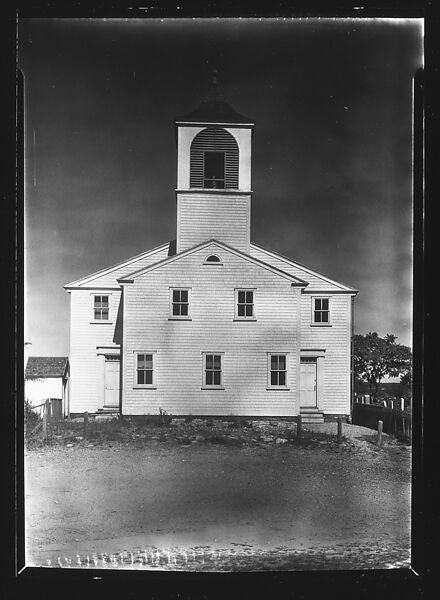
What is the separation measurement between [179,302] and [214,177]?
0.82 metres

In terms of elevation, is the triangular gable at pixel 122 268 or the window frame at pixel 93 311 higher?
the triangular gable at pixel 122 268

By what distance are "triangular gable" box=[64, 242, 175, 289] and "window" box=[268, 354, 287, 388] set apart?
917 millimetres

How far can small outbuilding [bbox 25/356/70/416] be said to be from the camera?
383cm

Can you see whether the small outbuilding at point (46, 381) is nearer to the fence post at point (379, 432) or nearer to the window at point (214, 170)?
the window at point (214, 170)

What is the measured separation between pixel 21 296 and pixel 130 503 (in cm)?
143

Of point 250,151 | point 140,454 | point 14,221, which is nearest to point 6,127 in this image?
point 14,221

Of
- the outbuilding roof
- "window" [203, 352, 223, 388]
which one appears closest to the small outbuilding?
the outbuilding roof

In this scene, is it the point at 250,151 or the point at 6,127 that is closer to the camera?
the point at 6,127

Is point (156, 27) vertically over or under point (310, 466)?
over

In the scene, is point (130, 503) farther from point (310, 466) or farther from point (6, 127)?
point (6, 127)

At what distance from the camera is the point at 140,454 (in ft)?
12.7

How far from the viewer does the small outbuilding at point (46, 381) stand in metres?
3.83

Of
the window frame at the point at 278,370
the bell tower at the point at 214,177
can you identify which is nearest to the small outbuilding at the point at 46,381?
the bell tower at the point at 214,177

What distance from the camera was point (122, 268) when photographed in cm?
387
